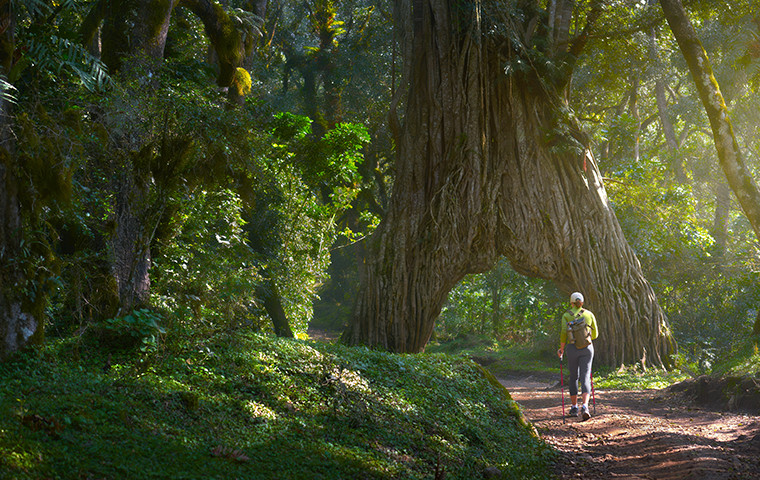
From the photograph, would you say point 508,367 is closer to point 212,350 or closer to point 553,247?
point 553,247

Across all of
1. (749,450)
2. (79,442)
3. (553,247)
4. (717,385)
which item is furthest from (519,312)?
(79,442)

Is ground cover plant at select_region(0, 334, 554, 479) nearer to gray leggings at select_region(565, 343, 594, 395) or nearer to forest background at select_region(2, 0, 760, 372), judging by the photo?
forest background at select_region(2, 0, 760, 372)

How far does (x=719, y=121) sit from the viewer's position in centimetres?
1217

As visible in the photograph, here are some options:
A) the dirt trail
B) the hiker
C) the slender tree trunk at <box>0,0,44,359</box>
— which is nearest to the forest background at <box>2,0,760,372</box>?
the slender tree trunk at <box>0,0,44,359</box>

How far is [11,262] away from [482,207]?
9.87 m

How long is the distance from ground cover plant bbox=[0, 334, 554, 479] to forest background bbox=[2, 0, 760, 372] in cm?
47

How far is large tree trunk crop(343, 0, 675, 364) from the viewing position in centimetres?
1341

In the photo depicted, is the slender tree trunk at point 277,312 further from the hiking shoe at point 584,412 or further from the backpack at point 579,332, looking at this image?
the hiking shoe at point 584,412

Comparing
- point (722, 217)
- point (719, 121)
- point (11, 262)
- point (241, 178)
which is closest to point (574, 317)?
point (719, 121)

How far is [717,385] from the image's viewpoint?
10062 millimetres

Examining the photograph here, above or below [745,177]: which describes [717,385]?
below

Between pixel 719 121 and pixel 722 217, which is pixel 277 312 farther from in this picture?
pixel 722 217

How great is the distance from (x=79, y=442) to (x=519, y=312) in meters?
20.0

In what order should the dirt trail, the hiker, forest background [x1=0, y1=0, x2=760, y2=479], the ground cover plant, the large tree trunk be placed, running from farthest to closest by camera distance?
the large tree trunk
the hiker
the dirt trail
forest background [x1=0, y1=0, x2=760, y2=479]
the ground cover plant
